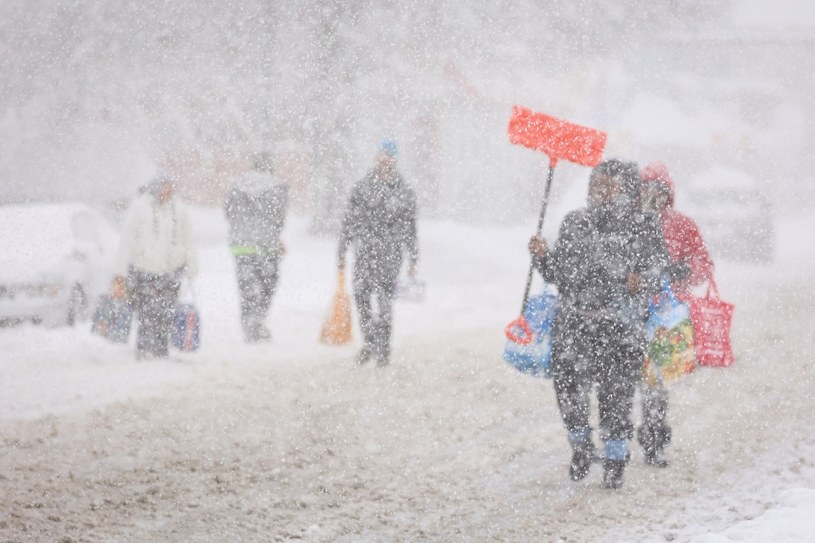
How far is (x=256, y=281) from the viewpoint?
9406 mm

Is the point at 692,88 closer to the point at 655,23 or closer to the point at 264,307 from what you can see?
the point at 655,23

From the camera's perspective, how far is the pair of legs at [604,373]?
4.68 meters

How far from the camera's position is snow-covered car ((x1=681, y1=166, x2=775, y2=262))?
18.2 m

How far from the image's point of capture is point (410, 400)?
22.6 ft

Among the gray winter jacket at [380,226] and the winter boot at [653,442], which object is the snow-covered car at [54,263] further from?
the winter boot at [653,442]

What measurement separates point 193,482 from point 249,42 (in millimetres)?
11772

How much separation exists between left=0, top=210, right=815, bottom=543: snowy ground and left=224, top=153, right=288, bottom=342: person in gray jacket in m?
0.60

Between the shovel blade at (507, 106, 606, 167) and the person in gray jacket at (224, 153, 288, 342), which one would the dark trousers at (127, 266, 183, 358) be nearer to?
the person in gray jacket at (224, 153, 288, 342)

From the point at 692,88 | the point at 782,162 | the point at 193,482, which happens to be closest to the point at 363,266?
the point at 193,482

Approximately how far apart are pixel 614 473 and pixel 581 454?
204mm

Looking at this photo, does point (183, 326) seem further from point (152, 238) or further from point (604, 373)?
point (604, 373)

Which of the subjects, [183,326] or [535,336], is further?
[183,326]

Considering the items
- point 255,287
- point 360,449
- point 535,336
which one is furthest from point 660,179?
point 255,287

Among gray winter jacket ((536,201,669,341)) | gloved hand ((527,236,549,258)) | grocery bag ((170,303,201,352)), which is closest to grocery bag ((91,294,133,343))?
grocery bag ((170,303,201,352))
